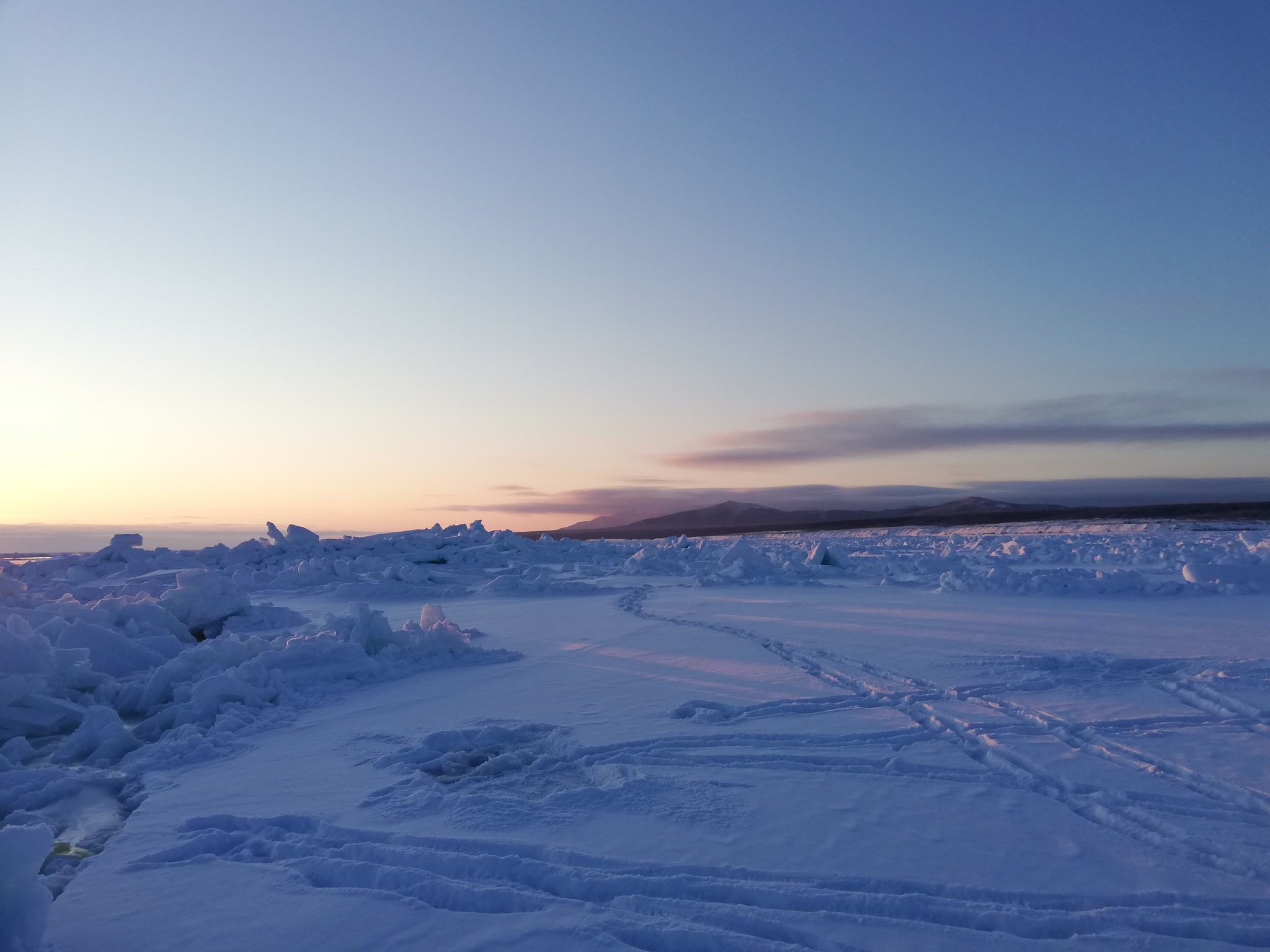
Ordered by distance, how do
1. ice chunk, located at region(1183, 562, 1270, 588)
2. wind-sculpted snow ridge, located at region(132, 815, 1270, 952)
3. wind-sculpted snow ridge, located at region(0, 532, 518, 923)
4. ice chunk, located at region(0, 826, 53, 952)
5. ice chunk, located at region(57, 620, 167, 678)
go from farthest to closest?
ice chunk, located at region(1183, 562, 1270, 588) → ice chunk, located at region(57, 620, 167, 678) → wind-sculpted snow ridge, located at region(0, 532, 518, 923) → wind-sculpted snow ridge, located at region(132, 815, 1270, 952) → ice chunk, located at region(0, 826, 53, 952)

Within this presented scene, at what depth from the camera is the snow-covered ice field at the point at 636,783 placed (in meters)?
2.23

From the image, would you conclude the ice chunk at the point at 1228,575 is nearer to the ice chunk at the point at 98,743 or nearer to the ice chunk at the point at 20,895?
the ice chunk at the point at 98,743

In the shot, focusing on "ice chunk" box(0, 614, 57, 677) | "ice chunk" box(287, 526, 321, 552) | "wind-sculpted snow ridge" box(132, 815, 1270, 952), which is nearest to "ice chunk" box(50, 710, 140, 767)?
"ice chunk" box(0, 614, 57, 677)

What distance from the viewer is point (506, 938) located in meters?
2.12

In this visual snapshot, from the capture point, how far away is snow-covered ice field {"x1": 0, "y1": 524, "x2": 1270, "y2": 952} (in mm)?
2232

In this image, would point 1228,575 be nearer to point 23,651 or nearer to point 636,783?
point 636,783

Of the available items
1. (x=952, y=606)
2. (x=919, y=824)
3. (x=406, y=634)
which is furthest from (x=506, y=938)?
(x=952, y=606)

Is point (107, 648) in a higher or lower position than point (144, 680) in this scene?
higher

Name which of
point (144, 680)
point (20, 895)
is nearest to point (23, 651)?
point (144, 680)

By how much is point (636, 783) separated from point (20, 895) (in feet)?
7.08

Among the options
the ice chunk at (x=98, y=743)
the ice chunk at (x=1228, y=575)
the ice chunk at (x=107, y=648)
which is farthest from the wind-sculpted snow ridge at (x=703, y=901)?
the ice chunk at (x=1228, y=575)

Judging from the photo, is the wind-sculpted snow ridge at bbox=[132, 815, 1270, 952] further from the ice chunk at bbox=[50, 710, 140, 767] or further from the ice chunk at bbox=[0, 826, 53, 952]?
the ice chunk at bbox=[50, 710, 140, 767]

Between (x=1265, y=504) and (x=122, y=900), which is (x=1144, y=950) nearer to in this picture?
(x=122, y=900)

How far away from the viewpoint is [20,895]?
2.01 metres
